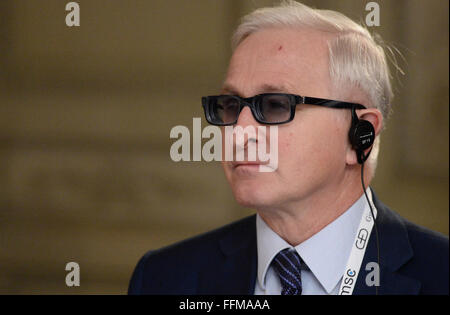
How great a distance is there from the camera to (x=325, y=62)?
1356 mm

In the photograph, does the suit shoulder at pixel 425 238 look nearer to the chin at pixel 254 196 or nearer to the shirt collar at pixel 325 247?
the shirt collar at pixel 325 247

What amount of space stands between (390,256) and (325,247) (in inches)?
5.5

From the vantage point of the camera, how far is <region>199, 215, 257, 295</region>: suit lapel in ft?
4.76

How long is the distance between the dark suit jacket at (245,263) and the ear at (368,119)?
0.13 metres

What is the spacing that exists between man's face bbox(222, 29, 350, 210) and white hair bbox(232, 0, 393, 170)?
3 centimetres

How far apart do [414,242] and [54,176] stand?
1.11 metres

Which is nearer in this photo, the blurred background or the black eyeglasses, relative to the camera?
the black eyeglasses

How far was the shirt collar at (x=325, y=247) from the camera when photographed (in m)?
1.35

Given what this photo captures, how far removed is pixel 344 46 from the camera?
1.39m

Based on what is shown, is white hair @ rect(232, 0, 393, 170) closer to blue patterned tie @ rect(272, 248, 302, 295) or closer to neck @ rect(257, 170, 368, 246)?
neck @ rect(257, 170, 368, 246)

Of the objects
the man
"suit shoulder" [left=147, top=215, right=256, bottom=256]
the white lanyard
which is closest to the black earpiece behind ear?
the man

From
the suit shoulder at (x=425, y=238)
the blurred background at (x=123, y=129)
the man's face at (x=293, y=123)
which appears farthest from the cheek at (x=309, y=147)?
the blurred background at (x=123, y=129)
